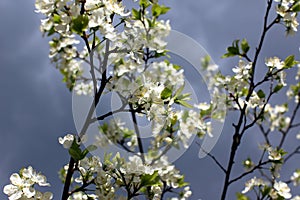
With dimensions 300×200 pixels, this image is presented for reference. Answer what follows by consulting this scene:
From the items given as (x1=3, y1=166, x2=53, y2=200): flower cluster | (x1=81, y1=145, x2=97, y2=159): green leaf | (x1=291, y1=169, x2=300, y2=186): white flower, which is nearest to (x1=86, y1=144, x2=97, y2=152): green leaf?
(x1=81, y1=145, x2=97, y2=159): green leaf

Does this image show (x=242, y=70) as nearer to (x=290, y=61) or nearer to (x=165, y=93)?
(x=290, y=61)

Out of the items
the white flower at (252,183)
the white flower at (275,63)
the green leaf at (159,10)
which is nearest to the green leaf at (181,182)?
the white flower at (252,183)

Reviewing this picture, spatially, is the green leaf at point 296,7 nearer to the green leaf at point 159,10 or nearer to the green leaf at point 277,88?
the green leaf at point 277,88

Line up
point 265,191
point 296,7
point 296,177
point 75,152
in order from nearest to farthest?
point 75,152, point 265,191, point 296,7, point 296,177

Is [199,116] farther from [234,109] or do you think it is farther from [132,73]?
[132,73]

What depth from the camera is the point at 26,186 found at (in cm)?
171

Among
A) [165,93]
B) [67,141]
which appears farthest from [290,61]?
[67,141]

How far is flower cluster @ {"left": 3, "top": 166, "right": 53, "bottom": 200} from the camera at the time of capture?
1.68 m

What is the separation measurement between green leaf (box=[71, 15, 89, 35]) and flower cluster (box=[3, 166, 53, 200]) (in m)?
0.64

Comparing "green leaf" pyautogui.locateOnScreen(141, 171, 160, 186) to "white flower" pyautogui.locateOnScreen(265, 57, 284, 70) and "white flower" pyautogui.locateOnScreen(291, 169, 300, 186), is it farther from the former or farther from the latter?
"white flower" pyautogui.locateOnScreen(291, 169, 300, 186)

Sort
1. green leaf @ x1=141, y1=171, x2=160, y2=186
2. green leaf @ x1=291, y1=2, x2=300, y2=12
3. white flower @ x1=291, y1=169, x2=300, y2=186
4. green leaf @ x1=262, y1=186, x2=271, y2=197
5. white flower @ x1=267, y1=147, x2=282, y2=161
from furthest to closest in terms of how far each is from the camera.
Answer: white flower @ x1=291, y1=169, x2=300, y2=186
green leaf @ x1=291, y1=2, x2=300, y2=12
white flower @ x1=267, y1=147, x2=282, y2=161
green leaf @ x1=262, y1=186, x2=271, y2=197
green leaf @ x1=141, y1=171, x2=160, y2=186

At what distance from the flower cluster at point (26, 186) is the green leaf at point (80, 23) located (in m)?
0.64

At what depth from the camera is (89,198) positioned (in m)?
1.84

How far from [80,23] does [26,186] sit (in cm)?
75
